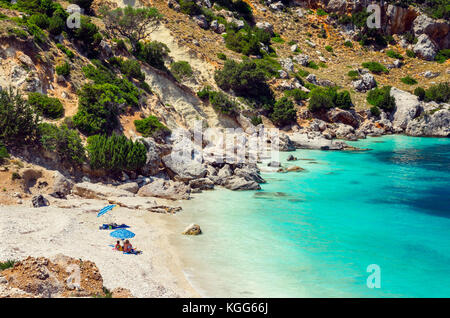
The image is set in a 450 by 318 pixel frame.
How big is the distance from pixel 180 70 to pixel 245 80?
10.8 m

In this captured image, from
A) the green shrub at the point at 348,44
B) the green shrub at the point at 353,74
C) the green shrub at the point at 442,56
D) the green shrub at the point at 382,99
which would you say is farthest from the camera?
the green shrub at the point at 348,44

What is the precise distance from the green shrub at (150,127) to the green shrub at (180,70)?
1906 centimetres

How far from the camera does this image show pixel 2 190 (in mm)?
23969

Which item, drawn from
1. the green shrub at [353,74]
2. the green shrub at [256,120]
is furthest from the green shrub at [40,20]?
the green shrub at [353,74]

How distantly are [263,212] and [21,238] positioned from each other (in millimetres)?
15647

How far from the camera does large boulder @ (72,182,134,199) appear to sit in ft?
88.7

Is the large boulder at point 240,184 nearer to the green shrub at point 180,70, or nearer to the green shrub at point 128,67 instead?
the green shrub at point 128,67

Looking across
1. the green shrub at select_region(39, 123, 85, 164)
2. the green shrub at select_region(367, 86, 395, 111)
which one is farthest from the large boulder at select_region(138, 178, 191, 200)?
the green shrub at select_region(367, 86, 395, 111)

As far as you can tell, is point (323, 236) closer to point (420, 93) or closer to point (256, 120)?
point (256, 120)

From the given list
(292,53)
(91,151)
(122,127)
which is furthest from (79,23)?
(292,53)

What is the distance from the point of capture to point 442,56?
8625 centimetres

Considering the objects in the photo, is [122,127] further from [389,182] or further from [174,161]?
[389,182]

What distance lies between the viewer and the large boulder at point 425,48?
8575 cm

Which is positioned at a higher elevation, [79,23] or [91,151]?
[79,23]
